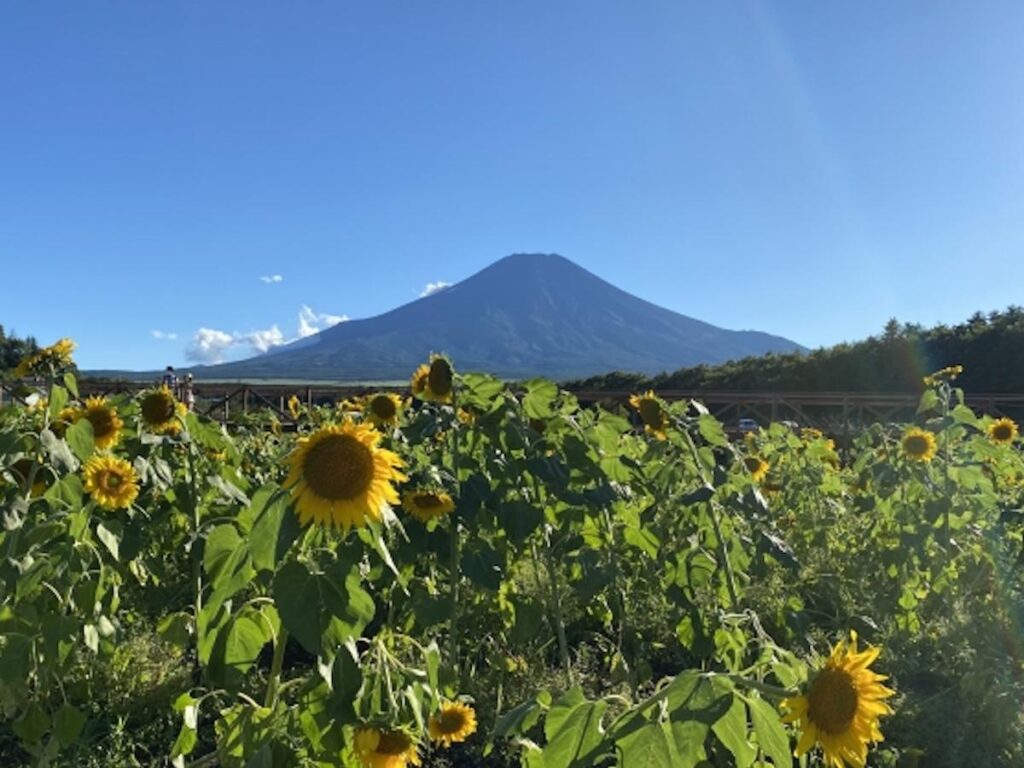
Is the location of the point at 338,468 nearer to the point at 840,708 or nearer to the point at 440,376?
the point at 840,708

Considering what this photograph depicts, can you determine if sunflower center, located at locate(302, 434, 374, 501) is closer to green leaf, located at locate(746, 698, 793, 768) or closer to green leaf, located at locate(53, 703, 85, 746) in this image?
green leaf, located at locate(746, 698, 793, 768)

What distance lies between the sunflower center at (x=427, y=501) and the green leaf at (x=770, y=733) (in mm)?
1435

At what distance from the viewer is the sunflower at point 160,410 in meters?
2.93

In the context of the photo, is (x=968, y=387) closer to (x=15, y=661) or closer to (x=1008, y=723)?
(x=1008, y=723)

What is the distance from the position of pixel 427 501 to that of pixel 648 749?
1482 mm

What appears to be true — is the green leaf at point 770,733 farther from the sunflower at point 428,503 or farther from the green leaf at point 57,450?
the green leaf at point 57,450

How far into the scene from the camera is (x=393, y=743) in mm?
1442

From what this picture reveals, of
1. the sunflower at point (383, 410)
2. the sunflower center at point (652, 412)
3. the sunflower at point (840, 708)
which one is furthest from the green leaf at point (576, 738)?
the sunflower at point (383, 410)

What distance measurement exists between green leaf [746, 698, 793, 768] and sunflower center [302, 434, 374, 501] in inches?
26.3

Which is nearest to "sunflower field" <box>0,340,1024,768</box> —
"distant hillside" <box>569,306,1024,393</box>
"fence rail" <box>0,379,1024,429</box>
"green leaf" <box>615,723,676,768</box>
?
"green leaf" <box>615,723,676,768</box>

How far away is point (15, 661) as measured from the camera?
1.87 metres

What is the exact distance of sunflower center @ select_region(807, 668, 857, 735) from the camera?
107 centimetres

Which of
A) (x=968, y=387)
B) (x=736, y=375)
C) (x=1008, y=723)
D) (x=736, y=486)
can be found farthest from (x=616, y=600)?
(x=736, y=375)

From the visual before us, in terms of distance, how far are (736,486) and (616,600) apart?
920mm
